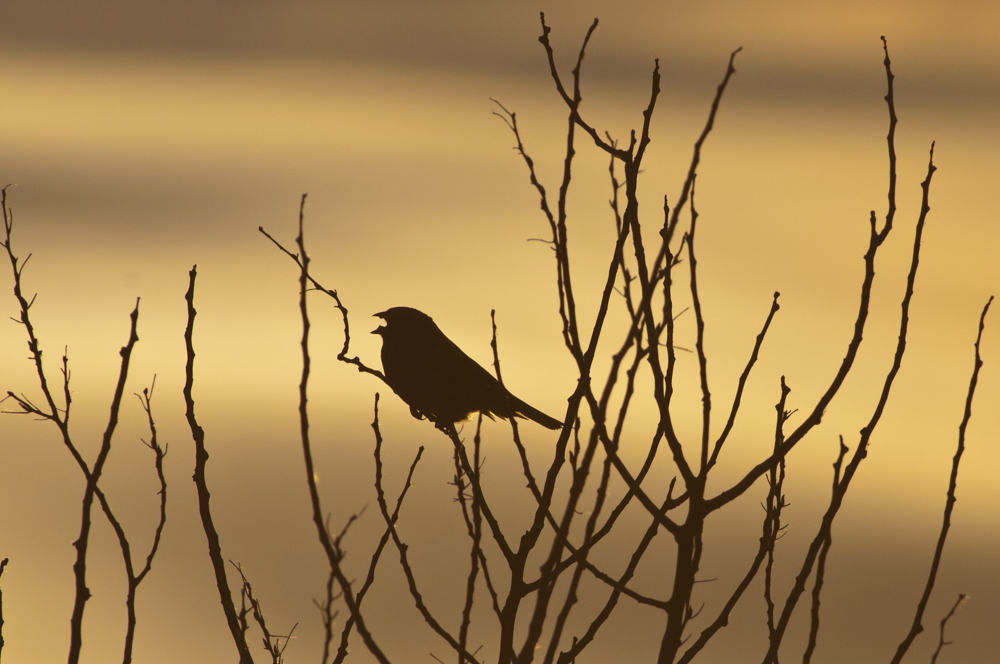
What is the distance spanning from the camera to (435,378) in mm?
6586

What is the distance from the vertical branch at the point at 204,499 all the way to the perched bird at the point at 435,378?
3176 millimetres

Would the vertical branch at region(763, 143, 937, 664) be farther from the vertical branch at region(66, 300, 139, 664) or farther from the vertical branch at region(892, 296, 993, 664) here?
the vertical branch at region(66, 300, 139, 664)

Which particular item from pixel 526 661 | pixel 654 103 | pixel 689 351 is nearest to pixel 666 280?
pixel 689 351

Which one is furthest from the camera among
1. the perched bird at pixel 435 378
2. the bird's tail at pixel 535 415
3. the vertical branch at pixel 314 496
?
the bird's tail at pixel 535 415

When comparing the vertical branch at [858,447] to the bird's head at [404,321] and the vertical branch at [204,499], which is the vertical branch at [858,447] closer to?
the vertical branch at [204,499]

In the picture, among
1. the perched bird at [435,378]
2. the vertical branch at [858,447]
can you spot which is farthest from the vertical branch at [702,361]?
the perched bird at [435,378]

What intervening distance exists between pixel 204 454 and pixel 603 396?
1.45 metres

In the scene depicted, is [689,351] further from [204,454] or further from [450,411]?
[450,411]

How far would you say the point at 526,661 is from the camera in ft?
8.76

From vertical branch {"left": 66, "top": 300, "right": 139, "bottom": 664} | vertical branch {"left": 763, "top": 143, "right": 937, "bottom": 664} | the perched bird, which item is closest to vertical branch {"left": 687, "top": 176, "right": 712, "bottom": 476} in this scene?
vertical branch {"left": 763, "top": 143, "right": 937, "bottom": 664}

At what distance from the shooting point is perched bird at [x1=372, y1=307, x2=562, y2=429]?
6.50 metres

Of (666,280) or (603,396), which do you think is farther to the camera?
(666,280)

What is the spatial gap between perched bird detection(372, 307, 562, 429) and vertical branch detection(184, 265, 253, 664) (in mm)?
Result: 3176

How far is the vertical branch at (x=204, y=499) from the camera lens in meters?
3.04
